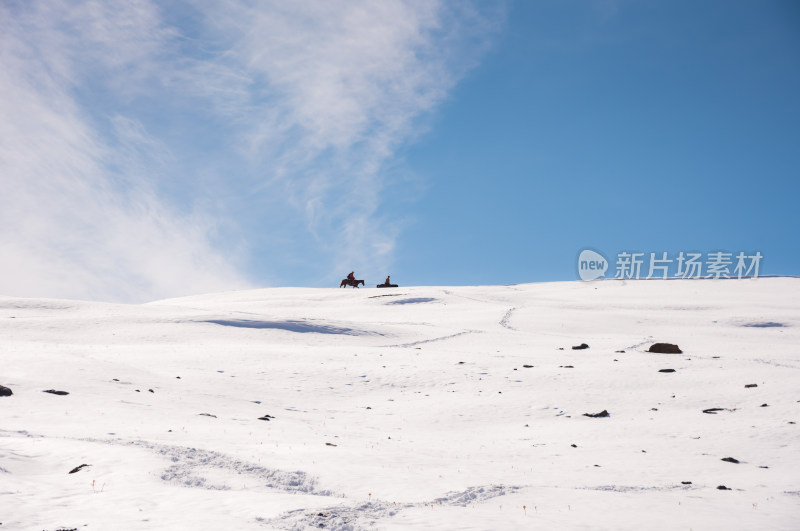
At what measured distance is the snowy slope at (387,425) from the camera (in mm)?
8008

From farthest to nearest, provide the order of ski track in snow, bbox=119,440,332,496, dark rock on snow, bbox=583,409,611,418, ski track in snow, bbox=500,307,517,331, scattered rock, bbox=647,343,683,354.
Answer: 1. ski track in snow, bbox=500,307,517,331
2. scattered rock, bbox=647,343,683,354
3. dark rock on snow, bbox=583,409,611,418
4. ski track in snow, bbox=119,440,332,496

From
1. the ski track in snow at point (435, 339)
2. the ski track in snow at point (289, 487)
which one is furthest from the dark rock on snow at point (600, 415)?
the ski track in snow at point (435, 339)

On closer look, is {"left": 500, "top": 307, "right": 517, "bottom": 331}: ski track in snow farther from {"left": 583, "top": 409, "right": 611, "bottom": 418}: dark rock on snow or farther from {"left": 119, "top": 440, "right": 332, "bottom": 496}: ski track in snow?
{"left": 119, "top": 440, "right": 332, "bottom": 496}: ski track in snow

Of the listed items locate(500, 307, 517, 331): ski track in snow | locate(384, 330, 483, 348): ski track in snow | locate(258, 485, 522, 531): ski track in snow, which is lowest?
locate(258, 485, 522, 531): ski track in snow

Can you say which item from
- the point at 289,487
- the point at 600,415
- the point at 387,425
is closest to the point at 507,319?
the point at 600,415

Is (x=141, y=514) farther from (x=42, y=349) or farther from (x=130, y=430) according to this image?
(x=42, y=349)

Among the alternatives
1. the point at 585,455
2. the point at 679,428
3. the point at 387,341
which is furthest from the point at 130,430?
the point at 387,341

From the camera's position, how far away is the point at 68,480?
8484 millimetres

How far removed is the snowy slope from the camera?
8.01 metres

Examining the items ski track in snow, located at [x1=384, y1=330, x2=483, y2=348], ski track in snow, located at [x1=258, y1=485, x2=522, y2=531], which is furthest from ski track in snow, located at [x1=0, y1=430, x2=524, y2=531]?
ski track in snow, located at [x1=384, y1=330, x2=483, y2=348]

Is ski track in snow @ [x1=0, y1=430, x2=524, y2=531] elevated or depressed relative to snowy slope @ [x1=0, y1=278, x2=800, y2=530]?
depressed

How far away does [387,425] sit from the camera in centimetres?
1516

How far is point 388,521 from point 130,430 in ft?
22.0

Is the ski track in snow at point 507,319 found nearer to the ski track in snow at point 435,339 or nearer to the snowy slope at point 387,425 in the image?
the snowy slope at point 387,425
